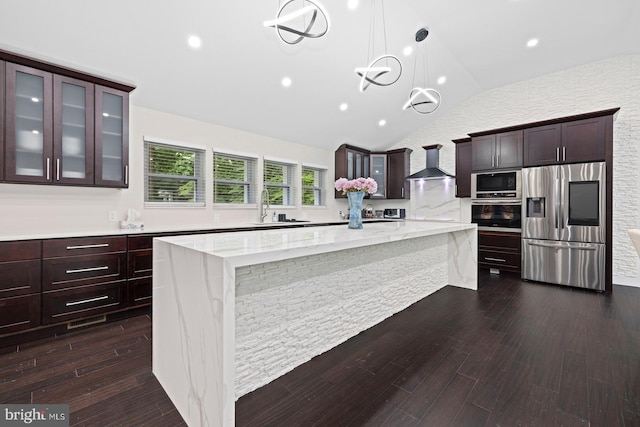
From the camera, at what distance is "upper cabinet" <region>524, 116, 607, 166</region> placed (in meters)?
3.97

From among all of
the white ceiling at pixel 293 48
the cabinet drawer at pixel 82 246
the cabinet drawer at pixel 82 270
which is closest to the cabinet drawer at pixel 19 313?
the cabinet drawer at pixel 82 270

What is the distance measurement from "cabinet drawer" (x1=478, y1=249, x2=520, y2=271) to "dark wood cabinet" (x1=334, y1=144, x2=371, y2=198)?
2929mm

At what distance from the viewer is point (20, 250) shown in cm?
237

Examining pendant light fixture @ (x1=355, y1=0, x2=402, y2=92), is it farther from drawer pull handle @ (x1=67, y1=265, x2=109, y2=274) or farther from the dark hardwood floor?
drawer pull handle @ (x1=67, y1=265, x2=109, y2=274)

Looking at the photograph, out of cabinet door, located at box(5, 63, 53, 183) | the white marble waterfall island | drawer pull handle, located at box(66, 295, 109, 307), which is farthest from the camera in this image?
drawer pull handle, located at box(66, 295, 109, 307)

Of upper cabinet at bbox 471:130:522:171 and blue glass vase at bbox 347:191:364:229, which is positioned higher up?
upper cabinet at bbox 471:130:522:171

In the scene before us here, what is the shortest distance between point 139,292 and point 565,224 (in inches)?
227

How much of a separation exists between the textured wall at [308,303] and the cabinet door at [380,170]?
146 inches

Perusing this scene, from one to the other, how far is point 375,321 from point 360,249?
2.59 feet

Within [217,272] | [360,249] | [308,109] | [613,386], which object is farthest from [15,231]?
[613,386]

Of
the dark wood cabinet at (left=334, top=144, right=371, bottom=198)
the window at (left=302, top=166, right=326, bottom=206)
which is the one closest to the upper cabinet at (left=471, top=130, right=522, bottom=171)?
the dark wood cabinet at (left=334, top=144, right=371, bottom=198)

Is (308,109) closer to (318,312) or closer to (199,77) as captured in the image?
(199,77)

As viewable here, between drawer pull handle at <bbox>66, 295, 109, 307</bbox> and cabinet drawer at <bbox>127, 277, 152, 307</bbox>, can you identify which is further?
cabinet drawer at <bbox>127, 277, 152, 307</bbox>

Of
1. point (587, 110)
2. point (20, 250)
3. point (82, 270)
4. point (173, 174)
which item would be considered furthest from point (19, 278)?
point (587, 110)
